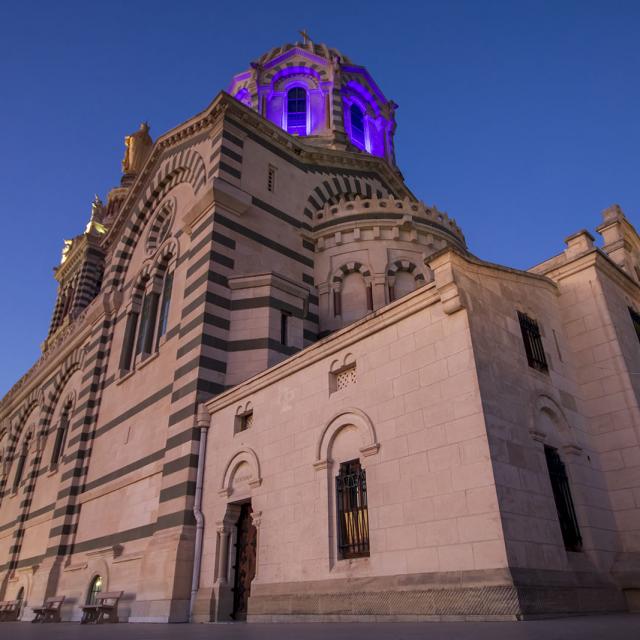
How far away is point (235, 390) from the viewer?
13336 millimetres

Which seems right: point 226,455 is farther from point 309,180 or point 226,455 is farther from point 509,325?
point 309,180

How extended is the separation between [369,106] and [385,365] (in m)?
23.5

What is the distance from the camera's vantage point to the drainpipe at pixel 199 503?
12305 millimetres

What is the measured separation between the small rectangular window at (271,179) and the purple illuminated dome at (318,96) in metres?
7.09

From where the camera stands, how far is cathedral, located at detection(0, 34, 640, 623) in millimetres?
8227

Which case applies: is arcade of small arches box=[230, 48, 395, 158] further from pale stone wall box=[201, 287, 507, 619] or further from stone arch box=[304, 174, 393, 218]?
pale stone wall box=[201, 287, 507, 619]

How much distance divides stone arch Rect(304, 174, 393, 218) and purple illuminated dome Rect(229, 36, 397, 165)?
3879 mm

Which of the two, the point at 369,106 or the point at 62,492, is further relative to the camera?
the point at 369,106

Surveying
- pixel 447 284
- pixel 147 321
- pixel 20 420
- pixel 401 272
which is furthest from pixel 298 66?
pixel 20 420

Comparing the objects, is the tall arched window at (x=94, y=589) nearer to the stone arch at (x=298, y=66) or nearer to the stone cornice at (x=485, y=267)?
the stone cornice at (x=485, y=267)

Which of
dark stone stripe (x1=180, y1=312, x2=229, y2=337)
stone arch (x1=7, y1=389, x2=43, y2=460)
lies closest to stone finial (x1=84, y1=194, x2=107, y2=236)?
stone arch (x1=7, y1=389, x2=43, y2=460)

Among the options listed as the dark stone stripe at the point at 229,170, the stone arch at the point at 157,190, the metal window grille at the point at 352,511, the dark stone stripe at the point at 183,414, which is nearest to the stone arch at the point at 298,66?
the stone arch at the point at 157,190

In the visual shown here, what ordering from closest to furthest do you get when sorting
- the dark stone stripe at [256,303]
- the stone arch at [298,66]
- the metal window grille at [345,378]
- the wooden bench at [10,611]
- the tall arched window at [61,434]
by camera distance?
the metal window grille at [345,378] → the dark stone stripe at [256,303] → the wooden bench at [10,611] → the tall arched window at [61,434] → the stone arch at [298,66]

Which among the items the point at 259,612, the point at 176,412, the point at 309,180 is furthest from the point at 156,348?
the point at 259,612
